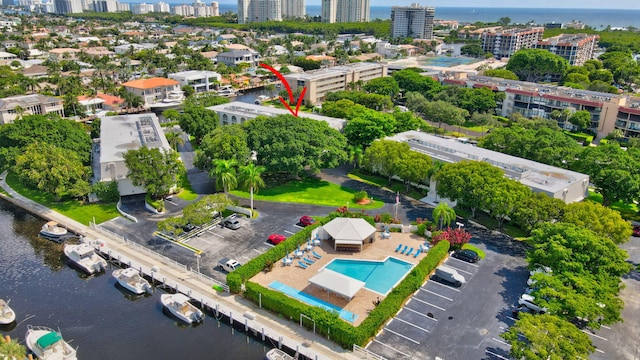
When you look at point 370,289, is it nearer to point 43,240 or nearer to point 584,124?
point 43,240

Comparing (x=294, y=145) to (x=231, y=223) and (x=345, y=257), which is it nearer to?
(x=231, y=223)

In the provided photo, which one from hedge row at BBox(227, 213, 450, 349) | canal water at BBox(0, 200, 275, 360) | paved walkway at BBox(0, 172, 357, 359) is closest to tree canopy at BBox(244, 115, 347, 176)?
hedge row at BBox(227, 213, 450, 349)

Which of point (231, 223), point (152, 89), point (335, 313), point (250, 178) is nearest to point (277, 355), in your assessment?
point (335, 313)

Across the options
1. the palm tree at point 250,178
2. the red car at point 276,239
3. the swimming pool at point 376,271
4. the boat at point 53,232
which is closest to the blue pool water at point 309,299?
the swimming pool at point 376,271

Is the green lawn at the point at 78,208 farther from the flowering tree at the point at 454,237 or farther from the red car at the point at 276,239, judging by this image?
the flowering tree at the point at 454,237

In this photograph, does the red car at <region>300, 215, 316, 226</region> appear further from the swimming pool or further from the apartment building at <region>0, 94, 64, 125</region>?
the apartment building at <region>0, 94, 64, 125</region>

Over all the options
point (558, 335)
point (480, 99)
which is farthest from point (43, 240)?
point (480, 99)
